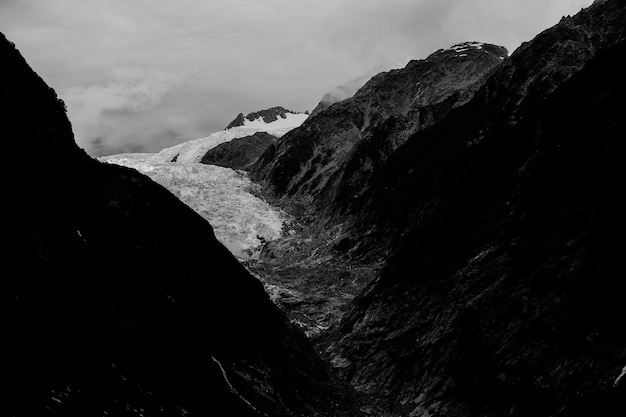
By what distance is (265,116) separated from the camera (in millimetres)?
142000

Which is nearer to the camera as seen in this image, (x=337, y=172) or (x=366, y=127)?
(x=337, y=172)

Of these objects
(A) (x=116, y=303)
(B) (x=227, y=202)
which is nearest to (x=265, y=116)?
(B) (x=227, y=202)

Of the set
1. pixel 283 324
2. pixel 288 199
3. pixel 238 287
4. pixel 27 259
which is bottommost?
pixel 283 324

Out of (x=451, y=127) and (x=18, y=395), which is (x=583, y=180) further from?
(x=451, y=127)

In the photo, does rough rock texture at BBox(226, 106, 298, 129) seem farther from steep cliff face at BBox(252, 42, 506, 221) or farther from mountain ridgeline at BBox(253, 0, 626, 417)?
mountain ridgeline at BBox(253, 0, 626, 417)

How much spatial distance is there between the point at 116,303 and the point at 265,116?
130626mm

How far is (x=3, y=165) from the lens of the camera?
14.0m

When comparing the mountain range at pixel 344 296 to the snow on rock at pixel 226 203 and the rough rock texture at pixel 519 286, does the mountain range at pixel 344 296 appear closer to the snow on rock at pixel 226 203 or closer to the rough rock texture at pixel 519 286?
the rough rock texture at pixel 519 286

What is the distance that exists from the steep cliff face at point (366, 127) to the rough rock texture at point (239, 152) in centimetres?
1081

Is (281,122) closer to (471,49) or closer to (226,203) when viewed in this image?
(471,49)

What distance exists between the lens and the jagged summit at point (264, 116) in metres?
140

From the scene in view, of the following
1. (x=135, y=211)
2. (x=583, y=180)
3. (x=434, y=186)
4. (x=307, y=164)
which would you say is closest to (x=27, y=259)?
(x=135, y=211)

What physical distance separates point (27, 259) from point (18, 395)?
3.82 m

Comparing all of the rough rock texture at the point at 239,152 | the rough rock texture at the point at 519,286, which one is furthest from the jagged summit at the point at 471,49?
the rough rock texture at the point at 519,286
